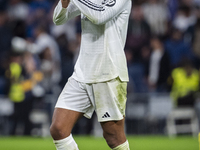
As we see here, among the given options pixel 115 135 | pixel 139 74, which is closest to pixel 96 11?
pixel 115 135

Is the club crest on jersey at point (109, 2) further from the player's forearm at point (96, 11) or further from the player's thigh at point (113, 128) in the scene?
the player's thigh at point (113, 128)

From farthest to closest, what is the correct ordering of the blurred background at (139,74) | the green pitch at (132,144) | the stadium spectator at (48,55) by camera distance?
the stadium spectator at (48,55) → the blurred background at (139,74) → the green pitch at (132,144)

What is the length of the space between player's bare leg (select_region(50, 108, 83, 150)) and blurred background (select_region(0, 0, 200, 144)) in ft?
19.0

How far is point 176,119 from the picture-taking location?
9.66 m

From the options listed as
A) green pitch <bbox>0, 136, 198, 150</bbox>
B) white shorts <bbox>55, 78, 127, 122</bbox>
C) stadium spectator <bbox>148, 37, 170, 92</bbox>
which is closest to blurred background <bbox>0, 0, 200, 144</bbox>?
stadium spectator <bbox>148, 37, 170, 92</bbox>

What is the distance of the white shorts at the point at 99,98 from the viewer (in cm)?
400

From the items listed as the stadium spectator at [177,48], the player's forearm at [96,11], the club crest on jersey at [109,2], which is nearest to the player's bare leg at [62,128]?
the player's forearm at [96,11]

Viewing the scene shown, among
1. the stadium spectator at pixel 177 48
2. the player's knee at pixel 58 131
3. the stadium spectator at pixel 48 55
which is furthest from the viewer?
the stadium spectator at pixel 177 48

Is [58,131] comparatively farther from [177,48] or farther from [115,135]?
[177,48]

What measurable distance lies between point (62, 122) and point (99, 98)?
418mm

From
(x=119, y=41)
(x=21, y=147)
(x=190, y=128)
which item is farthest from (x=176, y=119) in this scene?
(x=119, y=41)

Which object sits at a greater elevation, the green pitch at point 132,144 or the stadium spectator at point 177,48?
the stadium spectator at point 177,48

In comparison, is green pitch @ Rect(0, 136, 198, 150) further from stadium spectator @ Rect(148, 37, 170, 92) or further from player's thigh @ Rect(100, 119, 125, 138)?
player's thigh @ Rect(100, 119, 125, 138)

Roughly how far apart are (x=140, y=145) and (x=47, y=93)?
278 centimetres
